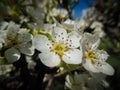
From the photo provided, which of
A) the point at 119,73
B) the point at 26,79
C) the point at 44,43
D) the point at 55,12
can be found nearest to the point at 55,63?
the point at 44,43

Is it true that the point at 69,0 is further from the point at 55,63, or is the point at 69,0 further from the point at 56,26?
the point at 55,63

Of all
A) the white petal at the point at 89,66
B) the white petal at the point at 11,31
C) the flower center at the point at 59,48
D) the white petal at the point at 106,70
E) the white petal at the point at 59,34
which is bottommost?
the white petal at the point at 106,70

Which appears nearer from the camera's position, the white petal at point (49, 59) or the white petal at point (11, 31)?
the white petal at point (49, 59)

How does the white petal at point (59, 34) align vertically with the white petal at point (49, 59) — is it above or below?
above

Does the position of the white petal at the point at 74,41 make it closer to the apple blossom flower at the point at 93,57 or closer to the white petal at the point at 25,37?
the apple blossom flower at the point at 93,57

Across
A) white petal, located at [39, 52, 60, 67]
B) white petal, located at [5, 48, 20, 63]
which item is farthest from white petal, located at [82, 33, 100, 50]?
white petal, located at [5, 48, 20, 63]

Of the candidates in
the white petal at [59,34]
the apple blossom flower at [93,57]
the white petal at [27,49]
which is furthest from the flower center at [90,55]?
the white petal at [27,49]

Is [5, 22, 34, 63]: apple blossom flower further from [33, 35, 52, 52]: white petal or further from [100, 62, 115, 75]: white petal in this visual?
[100, 62, 115, 75]: white petal
